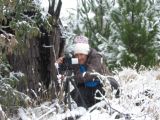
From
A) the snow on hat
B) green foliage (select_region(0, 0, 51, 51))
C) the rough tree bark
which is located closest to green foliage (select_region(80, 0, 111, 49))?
the rough tree bark

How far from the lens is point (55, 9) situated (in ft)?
30.0

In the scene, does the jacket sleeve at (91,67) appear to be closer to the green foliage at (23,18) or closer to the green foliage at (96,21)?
the green foliage at (23,18)

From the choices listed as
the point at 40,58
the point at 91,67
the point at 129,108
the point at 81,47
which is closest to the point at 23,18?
the point at 40,58

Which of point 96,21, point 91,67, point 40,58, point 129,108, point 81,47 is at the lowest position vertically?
point 129,108

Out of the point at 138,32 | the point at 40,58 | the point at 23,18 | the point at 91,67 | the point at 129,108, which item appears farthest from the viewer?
the point at 138,32

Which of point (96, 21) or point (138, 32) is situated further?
point (96, 21)

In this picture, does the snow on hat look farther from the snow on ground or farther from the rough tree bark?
the rough tree bark

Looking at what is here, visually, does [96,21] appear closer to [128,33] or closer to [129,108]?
[128,33]

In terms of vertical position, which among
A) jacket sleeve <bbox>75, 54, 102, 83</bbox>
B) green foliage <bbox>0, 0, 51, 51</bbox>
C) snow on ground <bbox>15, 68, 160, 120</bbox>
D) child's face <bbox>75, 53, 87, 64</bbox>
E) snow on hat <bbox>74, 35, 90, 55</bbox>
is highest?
green foliage <bbox>0, 0, 51, 51</bbox>

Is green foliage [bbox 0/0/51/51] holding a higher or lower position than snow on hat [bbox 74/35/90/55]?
higher

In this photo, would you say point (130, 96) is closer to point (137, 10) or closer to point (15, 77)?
point (15, 77)

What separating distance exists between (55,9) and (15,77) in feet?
6.94

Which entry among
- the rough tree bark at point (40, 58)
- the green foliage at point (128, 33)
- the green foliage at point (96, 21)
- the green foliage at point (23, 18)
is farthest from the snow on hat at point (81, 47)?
the green foliage at point (96, 21)

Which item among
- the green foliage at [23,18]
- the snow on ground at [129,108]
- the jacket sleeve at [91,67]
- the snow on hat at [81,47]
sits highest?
the green foliage at [23,18]
